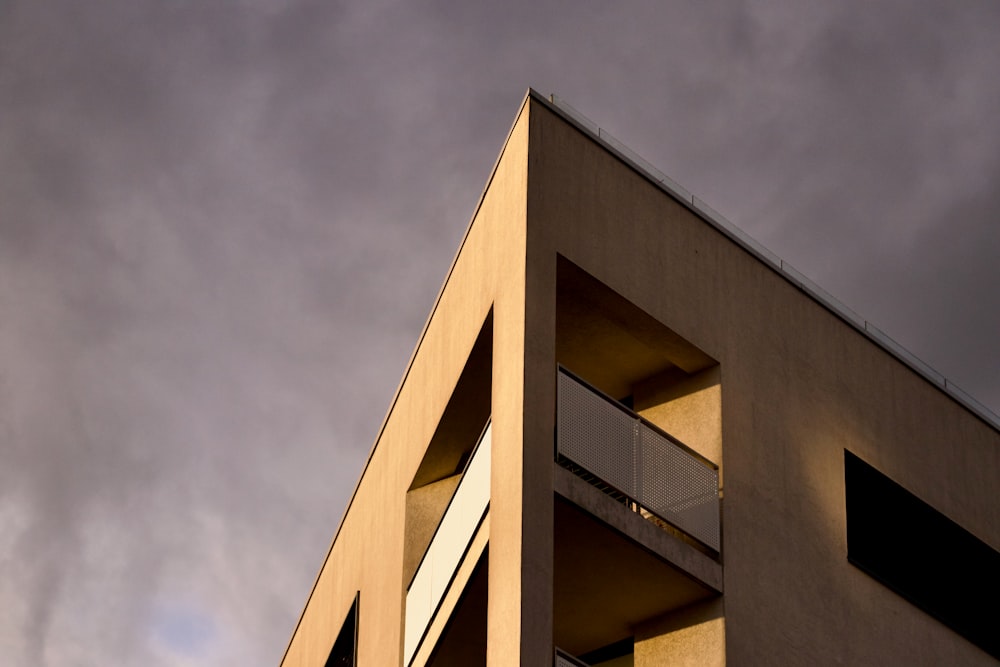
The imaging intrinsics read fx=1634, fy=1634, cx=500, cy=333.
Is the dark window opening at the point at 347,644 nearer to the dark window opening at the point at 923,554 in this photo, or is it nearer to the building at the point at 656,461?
the building at the point at 656,461

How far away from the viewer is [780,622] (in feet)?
66.1

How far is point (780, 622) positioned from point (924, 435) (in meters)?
5.35

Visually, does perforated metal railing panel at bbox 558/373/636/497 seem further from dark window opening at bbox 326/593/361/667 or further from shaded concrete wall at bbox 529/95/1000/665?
dark window opening at bbox 326/593/361/667

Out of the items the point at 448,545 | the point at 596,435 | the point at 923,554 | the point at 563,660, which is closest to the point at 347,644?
the point at 448,545

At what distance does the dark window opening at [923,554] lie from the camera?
2322cm

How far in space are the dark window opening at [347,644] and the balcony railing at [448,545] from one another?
3.53 meters

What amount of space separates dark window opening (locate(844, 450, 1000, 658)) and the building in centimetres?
4

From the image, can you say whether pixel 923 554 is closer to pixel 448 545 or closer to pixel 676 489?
pixel 676 489

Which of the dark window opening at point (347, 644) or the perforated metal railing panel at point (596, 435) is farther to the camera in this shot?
the dark window opening at point (347, 644)

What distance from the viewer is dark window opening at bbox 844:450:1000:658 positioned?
23.2m

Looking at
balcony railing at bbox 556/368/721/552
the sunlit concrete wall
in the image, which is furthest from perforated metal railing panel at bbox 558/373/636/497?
the sunlit concrete wall

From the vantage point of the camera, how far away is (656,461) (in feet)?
65.9

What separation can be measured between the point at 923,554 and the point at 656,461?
6.37 m

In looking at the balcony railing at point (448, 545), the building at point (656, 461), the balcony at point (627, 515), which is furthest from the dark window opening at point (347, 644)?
the balcony at point (627, 515)
